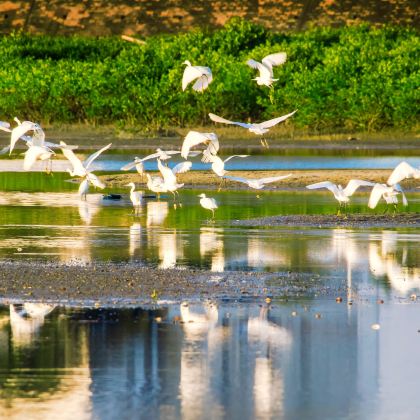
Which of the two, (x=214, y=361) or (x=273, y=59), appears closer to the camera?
(x=214, y=361)

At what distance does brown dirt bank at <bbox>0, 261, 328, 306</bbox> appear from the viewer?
43.3 feet

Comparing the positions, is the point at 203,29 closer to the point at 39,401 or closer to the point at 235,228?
the point at 235,228

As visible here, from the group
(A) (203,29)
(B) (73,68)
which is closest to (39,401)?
(B) (73,68)

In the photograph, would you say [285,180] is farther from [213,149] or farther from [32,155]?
[32,155]

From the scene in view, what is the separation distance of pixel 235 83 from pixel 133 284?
1237 inches

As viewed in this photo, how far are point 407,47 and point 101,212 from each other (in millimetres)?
25354

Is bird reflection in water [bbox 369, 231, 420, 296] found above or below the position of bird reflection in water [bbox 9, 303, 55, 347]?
above

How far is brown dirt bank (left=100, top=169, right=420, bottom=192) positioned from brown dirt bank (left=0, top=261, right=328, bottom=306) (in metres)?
11.5

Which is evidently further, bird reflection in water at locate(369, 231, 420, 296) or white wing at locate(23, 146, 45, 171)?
white wing at locate(23, 146, 45, 171)

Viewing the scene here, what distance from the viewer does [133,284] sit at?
13945 mm

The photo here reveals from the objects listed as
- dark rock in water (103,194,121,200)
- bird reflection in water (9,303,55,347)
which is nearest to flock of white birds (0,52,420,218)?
Answer: dark rock in water (103,194,121,200)

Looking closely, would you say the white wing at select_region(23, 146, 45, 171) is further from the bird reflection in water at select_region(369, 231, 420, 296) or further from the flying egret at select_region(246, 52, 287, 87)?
the bird reflection in water at select_region(369, 231, 420, 296)

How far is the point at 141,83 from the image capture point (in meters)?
46.4

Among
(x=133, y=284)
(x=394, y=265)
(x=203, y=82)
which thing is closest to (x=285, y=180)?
(x=203, y=82)
